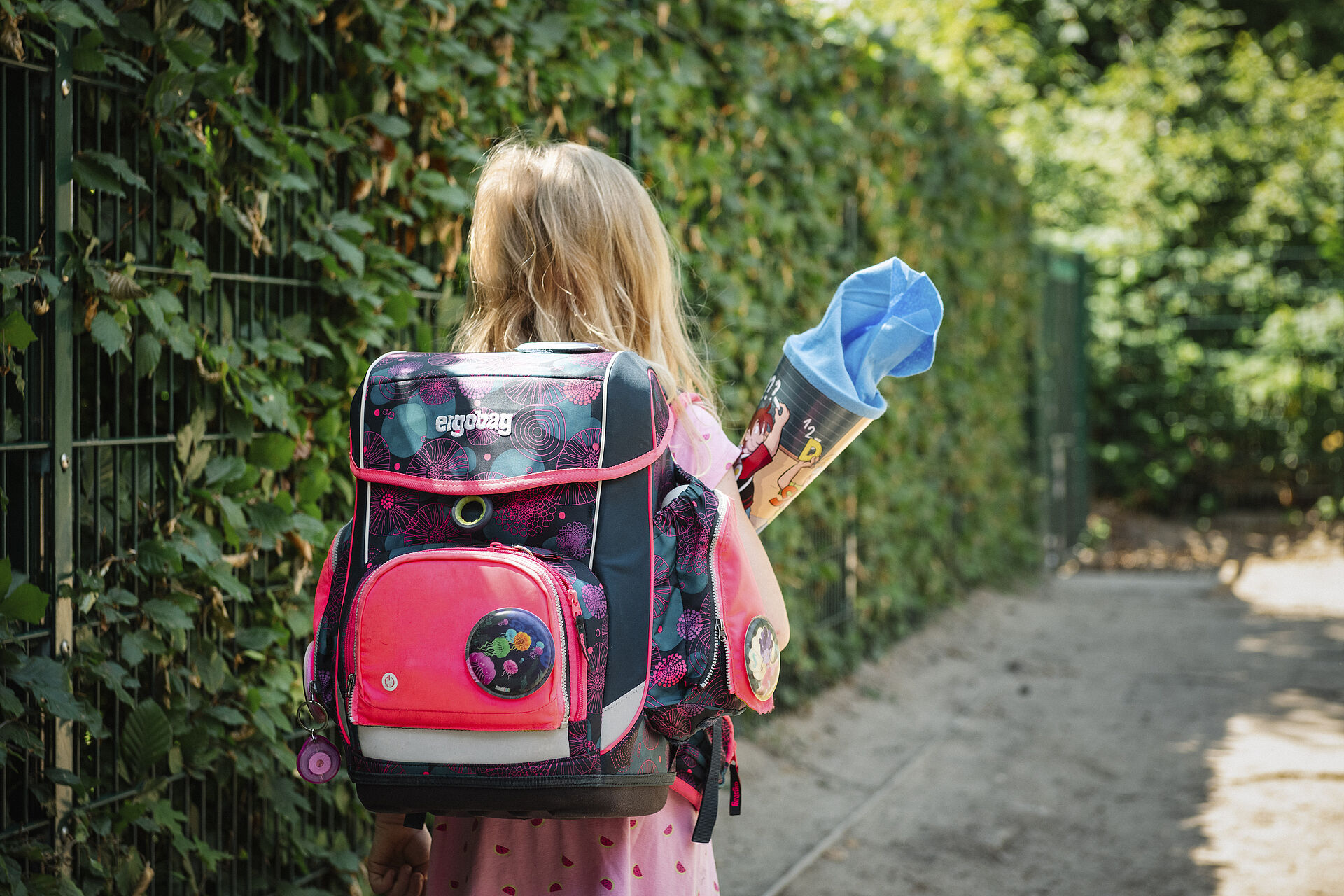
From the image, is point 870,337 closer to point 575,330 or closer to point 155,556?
point 575,330

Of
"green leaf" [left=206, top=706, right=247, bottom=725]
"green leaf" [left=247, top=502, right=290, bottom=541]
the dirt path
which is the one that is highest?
"green leaf" [left=247, top=502, right=290, bottom=541]

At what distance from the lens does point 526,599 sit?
1.33 m

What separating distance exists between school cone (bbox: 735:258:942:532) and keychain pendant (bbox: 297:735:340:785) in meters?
0.66

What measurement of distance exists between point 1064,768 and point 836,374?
374cm

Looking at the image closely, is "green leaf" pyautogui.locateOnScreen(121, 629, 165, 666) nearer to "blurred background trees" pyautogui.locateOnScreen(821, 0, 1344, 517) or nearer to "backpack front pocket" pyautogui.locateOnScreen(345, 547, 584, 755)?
"backpack front pocket" pyautogui.locateOnScreen(345, 547, 584, 755)

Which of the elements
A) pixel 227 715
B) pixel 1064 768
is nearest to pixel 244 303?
pixel 227 715

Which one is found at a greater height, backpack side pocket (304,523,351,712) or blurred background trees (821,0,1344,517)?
blurred background trees (821,0,1344,517)

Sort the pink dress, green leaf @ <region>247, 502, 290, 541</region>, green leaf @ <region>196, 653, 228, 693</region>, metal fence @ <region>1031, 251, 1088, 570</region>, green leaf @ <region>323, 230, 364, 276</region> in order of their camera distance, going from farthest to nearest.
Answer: metal fence @ <region>1031, 251, 1088, 570</region> < green leaf @ <region>323, 230, 364, 276</region> < green leaf @ <region>247, 502, 290, 541</region> < green leaf @ <region>196, 653, 228, 693</region> < the pink dress

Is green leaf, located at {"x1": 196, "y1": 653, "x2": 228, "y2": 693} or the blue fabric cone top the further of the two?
green leaf, located at {"x1": 196, "y1": 653, "x2": 228, "y2": 693}

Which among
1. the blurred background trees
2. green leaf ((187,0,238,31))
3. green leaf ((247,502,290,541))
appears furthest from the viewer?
the blurred background trees

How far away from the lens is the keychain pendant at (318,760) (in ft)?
4.96

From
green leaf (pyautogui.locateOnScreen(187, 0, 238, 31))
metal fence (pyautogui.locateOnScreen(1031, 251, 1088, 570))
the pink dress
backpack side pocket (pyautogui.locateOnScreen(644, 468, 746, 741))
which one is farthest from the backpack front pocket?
metal fence (pyautogui.locateOnScreen(1031, 251, 1088, 570))

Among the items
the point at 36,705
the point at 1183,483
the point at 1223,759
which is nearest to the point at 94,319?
the point at 36,705

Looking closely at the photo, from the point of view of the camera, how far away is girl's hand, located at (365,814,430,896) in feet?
5.57
